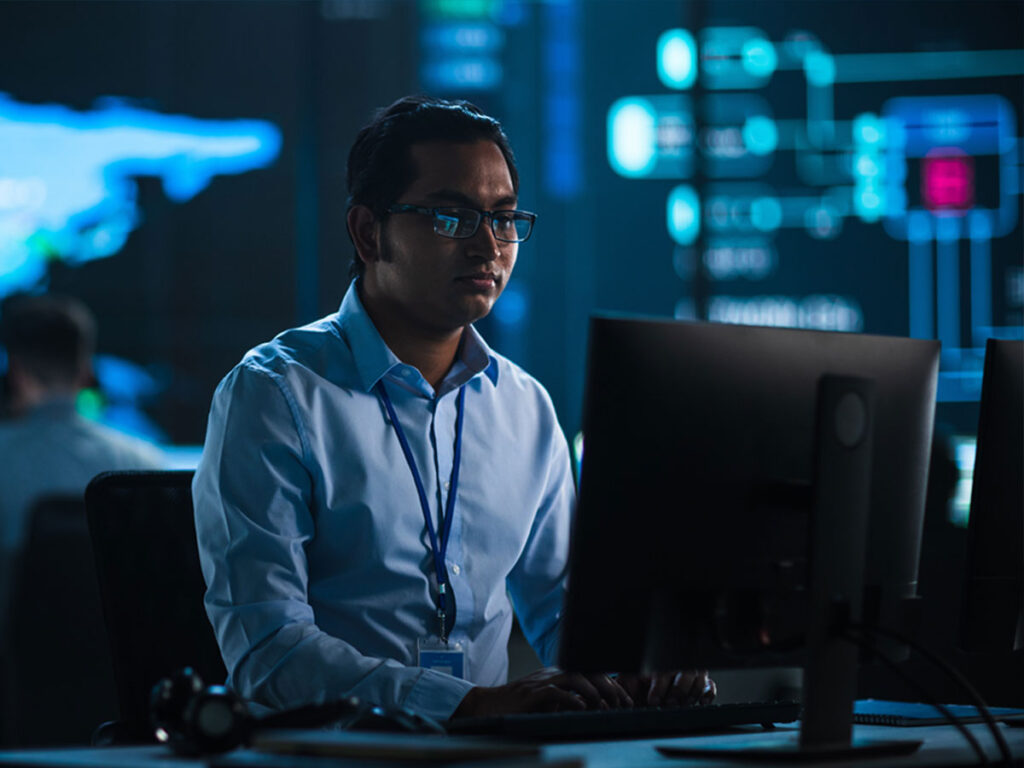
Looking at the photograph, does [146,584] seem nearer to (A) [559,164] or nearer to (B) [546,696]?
(B) [546,696]

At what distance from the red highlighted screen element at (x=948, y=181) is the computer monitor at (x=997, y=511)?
8.85 feet

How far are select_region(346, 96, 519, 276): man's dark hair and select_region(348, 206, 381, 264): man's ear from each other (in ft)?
0.04

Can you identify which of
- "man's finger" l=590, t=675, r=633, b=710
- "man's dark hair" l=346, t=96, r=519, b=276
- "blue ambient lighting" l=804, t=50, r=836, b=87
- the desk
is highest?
"blue ambient lighting" l=804, t=50, r=836, b=87

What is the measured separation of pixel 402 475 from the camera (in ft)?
5.85

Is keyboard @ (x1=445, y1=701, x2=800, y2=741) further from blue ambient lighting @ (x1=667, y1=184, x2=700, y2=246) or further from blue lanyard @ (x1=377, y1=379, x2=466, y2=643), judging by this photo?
blue ambient lighting @ (x1=667, y1=184, x2=700, y2=246)

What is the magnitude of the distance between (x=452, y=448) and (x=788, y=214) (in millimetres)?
2464

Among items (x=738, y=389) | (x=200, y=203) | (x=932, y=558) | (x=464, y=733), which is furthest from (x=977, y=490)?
(x=200, y=203)

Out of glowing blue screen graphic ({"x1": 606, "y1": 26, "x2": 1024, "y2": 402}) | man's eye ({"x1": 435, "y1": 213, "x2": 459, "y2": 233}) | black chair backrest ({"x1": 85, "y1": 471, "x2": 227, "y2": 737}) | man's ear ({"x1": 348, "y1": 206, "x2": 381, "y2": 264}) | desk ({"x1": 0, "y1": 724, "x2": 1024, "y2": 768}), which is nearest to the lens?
desk ({"x1": 0, "y1": 724, "x2": 1024, "y2": 768})

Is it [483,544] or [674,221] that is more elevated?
[674,221]

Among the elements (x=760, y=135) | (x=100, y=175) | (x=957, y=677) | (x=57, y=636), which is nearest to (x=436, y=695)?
(x=957, y=677)

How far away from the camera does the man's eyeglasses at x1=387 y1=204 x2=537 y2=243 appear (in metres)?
1.85

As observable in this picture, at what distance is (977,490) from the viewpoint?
1466mm

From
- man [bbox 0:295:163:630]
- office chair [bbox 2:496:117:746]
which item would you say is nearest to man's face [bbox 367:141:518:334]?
office chair [bbox 2:496:117:746]

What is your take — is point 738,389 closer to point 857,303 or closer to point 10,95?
point 857,303
